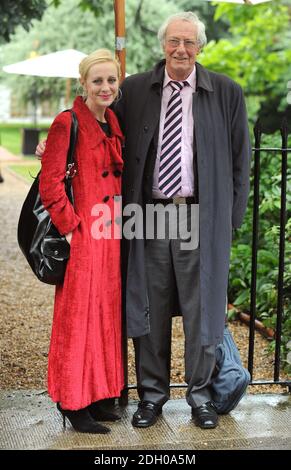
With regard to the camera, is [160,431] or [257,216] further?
[257,216]

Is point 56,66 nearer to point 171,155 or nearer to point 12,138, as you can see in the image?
point 171,155

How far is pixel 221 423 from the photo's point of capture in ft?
14.4

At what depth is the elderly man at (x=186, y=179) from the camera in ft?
13.5

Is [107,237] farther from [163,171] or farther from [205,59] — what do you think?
[205,59]

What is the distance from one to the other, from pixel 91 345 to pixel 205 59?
11.4m

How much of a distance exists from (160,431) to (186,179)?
1342mm

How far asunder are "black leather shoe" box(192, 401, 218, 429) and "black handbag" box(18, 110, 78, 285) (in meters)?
1.04

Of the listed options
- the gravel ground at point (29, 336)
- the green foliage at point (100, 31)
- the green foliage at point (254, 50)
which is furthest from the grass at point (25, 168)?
the gravel ground at point (29, 336)

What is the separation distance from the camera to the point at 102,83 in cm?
398

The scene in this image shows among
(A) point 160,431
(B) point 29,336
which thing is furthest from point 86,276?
(B) point 29,336

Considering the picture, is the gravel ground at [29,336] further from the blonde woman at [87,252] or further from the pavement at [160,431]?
the blonde woman at [87,252]

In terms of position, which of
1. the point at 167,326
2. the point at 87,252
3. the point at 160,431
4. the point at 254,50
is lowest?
the point at 160,431
